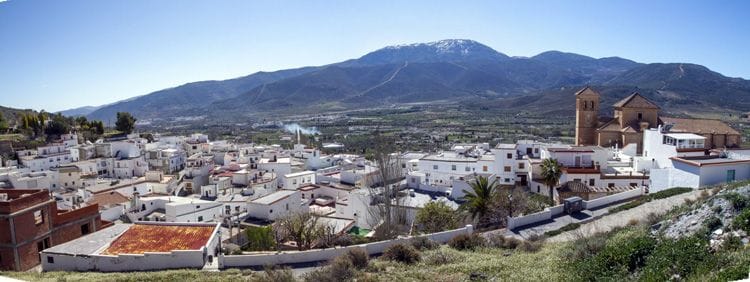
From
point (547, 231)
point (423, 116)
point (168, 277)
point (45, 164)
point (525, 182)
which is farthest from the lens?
point (423, 116)

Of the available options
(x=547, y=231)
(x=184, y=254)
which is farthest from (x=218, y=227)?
(x=547, y=231)

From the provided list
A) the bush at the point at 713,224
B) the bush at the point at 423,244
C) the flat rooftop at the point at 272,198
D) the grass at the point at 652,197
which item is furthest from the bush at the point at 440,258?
the flat rooftop at the point at 272,198

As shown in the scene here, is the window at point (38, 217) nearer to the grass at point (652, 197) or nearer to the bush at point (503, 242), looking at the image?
the bush at point (503, 242)

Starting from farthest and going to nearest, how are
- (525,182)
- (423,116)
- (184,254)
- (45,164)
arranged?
(423,116), (45,164), (525,182), (184,254)

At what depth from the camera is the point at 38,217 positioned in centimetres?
1730

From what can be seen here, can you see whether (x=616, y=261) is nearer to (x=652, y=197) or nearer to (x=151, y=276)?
(x=151, y=276)

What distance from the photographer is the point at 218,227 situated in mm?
16547

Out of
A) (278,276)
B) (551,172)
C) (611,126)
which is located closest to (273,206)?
(551,172)

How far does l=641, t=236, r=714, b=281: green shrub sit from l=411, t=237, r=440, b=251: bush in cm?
655

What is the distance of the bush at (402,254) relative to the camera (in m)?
12.6

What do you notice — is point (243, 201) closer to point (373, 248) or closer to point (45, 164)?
point (373, 248)

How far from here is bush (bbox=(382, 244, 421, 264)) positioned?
41.2 feet

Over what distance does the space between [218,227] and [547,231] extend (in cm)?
1164

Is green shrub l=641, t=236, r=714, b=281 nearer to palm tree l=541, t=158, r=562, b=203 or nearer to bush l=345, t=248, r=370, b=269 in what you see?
bush l=345, t=248, r=370, b=269
